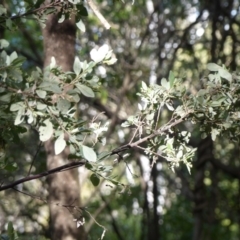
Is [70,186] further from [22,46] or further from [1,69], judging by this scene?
[22,46]

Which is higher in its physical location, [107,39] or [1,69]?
[1,69]

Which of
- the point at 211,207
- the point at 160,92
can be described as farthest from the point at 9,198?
the point at 160,92

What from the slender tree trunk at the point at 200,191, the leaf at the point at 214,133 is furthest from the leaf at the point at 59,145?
the slender tree trunk at the point at 200,191

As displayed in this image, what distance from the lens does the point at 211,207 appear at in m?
4.51

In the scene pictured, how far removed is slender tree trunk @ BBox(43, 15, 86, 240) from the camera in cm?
235

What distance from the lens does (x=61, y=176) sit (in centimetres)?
241

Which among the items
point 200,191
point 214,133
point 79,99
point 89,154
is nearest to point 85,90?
point 79,99

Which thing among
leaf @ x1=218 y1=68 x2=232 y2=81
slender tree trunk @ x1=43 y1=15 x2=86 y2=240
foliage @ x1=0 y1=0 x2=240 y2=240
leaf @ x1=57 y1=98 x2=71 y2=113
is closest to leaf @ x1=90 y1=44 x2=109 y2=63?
foliage @ x1=0 y1=0 x2=240 y2=240

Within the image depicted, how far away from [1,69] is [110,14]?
3713mm

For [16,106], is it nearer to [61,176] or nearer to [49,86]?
[49,86]

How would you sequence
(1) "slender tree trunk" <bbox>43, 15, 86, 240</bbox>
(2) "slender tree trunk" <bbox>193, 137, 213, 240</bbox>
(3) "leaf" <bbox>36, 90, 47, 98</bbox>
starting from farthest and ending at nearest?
1. (2) "slender tree trunk" <bbox>193, 137, 213, 240</bbox>
2. (1) "slender tree trunk" <bbox>43, 15, 86, 240</bbox>
3. (3) "leaf" <bbox>36, 90, 47, 98</bbox>

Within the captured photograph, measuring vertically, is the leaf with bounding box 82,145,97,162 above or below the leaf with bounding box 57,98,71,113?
below

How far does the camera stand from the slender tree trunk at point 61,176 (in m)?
2.35

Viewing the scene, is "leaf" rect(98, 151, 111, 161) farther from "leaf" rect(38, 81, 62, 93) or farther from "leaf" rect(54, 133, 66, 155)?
"leaf" rect(38, 81, 62, 93)
